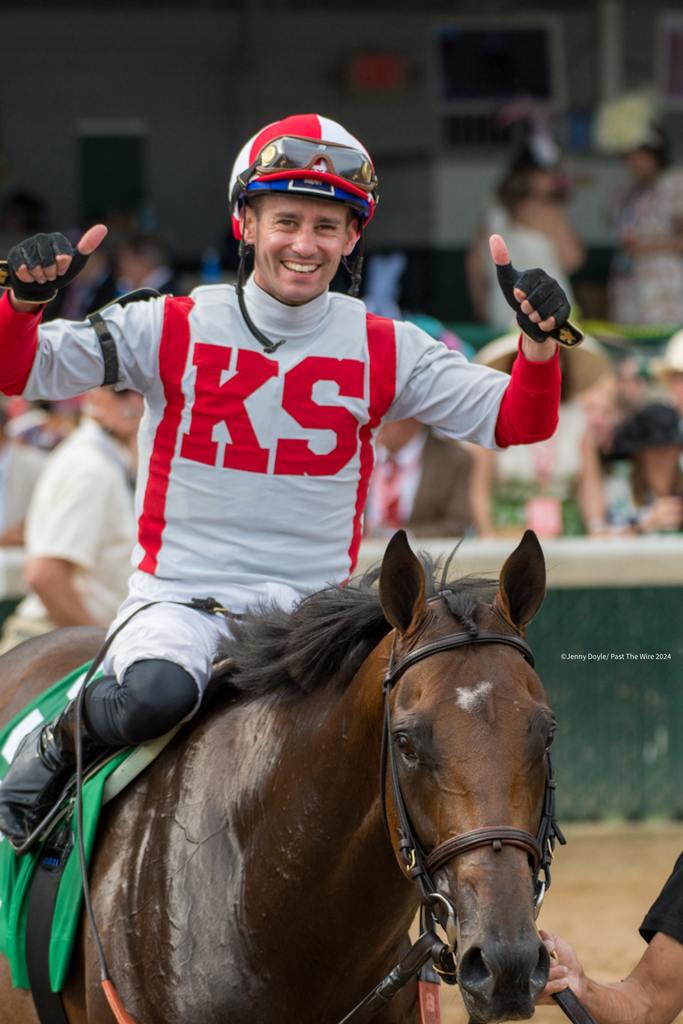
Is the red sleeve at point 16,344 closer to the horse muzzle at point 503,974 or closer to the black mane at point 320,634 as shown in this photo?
the black mane at point 320,634

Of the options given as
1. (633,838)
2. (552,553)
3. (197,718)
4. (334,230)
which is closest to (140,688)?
(197,718)

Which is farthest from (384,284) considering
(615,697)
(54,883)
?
(54,883)

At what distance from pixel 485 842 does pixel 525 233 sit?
8929mm

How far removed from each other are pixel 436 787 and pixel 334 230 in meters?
1.40

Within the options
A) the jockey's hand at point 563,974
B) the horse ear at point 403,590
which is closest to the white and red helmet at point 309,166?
the horse ear at point 403,590

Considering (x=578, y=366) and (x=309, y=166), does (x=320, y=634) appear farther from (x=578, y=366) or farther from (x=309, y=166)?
(x=578, y=366)

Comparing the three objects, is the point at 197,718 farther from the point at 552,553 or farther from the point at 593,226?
the point at 593,226

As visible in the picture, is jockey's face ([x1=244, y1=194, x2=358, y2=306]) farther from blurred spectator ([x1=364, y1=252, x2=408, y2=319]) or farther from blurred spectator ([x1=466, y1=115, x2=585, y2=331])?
blurred spectator ([x1=364, y1=252, x2=408, y2=319])

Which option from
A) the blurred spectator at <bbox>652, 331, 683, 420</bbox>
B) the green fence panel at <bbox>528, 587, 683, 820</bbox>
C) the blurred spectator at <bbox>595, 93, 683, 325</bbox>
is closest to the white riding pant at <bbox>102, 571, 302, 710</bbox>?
the green fence panel at <bbox>528, 587, 683, 820</bbox>

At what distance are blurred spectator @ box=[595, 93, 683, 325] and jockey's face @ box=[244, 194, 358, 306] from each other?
827 cm

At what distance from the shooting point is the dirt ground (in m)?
6.03

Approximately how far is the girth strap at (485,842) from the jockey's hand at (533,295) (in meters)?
1.09

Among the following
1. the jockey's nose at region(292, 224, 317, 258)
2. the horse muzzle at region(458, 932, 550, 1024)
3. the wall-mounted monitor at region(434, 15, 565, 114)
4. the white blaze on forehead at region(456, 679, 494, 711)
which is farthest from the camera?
the wall-mounted monitor at region(434, 15, 565, 114)

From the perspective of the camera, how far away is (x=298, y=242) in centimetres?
356
